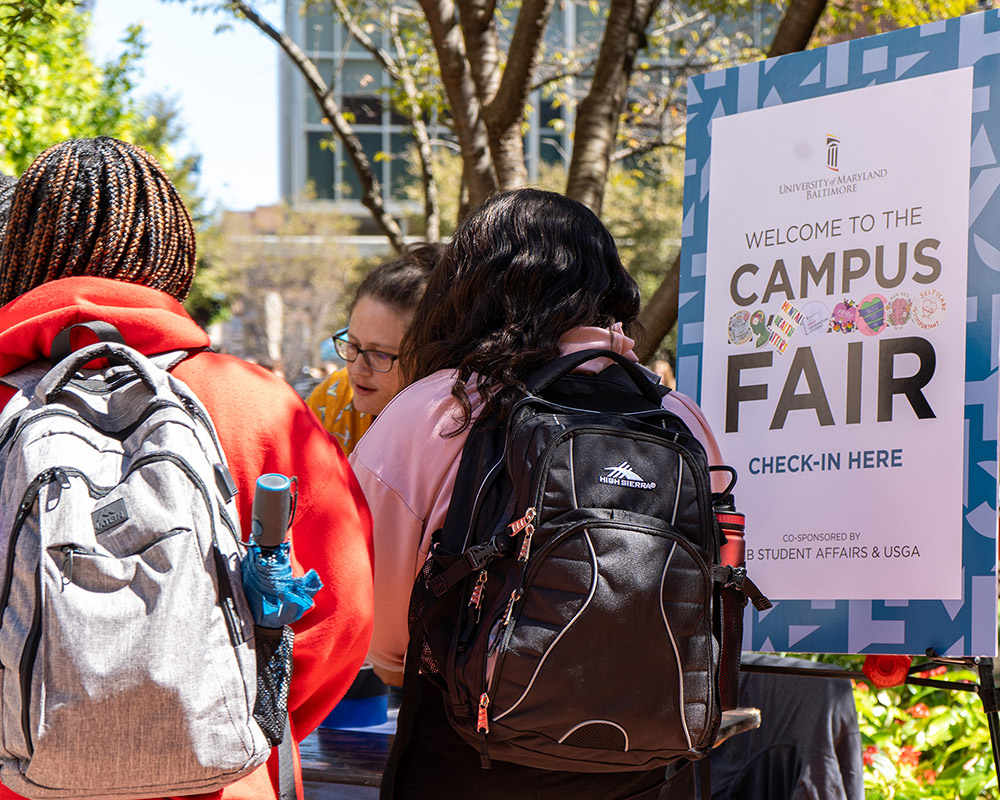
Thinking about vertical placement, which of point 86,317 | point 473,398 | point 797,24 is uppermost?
point 797,24

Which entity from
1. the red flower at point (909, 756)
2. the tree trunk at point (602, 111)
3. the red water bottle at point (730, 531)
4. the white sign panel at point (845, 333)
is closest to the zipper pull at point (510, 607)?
the red water bottle at point (730, 531)

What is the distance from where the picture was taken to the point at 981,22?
2646mm

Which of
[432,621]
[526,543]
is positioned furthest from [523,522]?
[432,621]

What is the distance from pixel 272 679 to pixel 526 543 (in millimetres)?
457

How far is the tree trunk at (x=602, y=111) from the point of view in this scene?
5023mm

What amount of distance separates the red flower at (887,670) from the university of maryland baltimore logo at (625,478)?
1.30 metres

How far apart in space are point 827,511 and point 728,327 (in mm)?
578

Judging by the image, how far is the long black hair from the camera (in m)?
1.95

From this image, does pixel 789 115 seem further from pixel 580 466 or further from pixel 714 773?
pixel 714 773

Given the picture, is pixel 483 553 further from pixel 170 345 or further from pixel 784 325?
pixel 784 325

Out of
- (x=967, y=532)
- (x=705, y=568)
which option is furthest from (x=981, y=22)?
(x=705, y=568)

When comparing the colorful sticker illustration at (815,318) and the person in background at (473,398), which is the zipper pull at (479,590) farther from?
the colorful sticker illustration at (815,318)

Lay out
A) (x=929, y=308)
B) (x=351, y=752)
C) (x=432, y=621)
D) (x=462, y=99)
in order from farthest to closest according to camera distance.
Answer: (x=462, y=99)
(x=929, y=308)
(x=351, y=752)
(x=432, y=621)

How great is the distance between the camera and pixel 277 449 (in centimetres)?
165
